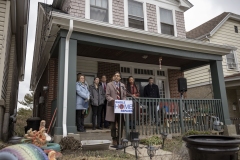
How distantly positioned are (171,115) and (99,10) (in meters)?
4.66

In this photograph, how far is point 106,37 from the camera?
247 inches

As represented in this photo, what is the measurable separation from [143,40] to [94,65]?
2658 millimetres

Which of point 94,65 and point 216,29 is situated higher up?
point 216,29

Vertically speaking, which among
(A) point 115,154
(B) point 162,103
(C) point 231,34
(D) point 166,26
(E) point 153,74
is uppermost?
(C) point 231,34

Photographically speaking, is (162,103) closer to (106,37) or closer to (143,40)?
(143,40)

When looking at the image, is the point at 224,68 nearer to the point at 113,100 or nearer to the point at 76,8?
the point at 76,8

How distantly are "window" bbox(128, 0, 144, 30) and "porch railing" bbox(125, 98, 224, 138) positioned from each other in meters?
3.63

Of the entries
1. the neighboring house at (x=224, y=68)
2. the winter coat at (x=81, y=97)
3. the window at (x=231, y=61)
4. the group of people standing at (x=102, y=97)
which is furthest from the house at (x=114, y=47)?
the window at (x=231, y=61)

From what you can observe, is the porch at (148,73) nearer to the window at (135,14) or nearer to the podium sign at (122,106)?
the podium sign at (122,106)

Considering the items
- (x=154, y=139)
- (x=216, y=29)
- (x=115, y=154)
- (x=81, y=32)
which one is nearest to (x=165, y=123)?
(x=154, y=139)

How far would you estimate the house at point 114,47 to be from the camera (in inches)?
215

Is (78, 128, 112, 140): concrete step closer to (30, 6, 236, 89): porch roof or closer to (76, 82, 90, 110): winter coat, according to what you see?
(76, 82, 90, 110): winter coat

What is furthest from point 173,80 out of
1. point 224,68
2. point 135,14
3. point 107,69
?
point 224,68

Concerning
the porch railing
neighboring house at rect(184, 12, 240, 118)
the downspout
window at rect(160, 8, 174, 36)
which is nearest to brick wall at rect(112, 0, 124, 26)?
window at rect(160, 8, 174, 36)
